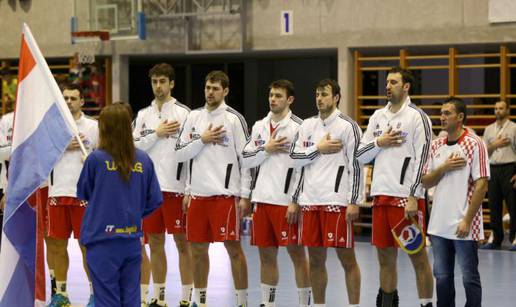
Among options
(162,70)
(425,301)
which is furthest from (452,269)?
(162,70)

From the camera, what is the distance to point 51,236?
Result: 37.2ft

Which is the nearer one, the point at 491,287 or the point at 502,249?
the point at 491,287

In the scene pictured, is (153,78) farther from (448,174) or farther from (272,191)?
(448,174)

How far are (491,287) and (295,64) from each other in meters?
9.91

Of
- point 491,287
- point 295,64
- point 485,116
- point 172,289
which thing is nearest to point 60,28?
point 295,64

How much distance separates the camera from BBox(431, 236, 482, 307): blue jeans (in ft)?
31.2

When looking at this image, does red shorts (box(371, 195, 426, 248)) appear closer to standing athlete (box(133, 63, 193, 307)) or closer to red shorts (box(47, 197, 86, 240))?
standing athlete (box(133, 63, 193, 307))

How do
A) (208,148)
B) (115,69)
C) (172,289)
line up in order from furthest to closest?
1. (115,69)
2. (172,289)
3. (208,148)

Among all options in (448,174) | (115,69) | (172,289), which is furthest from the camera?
(115,69)

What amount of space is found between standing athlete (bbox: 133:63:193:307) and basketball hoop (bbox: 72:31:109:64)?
30.3ft

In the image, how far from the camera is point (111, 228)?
313 inches

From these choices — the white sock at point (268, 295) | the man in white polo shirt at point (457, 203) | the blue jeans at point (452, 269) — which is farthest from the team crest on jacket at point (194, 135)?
the blue jeans at point (452, 269)

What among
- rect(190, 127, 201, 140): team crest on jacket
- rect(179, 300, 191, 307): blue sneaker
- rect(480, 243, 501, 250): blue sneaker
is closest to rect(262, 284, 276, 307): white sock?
rect(179, 300, 191, 307): blue sneaker

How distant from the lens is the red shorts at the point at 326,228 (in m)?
10.2
